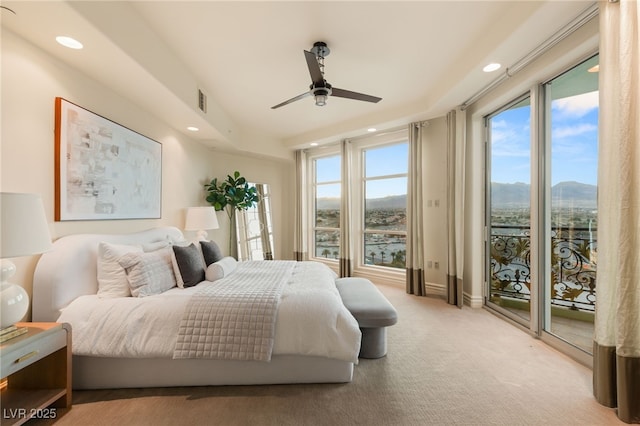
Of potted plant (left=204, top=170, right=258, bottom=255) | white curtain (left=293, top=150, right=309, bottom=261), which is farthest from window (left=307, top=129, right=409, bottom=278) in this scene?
potted plant (left=204, top=170, right=258, bottom=255)

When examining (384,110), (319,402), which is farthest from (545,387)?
(384,110)

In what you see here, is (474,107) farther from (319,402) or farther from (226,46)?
(319,402)

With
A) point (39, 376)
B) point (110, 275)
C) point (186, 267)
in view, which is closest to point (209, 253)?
point (186, 267)

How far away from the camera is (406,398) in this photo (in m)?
1.94

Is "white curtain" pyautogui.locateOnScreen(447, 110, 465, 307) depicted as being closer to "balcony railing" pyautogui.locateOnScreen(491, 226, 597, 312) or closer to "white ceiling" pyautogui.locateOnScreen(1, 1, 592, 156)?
"white ceiling" pyautogui.locateOnScreen(1, 1, 592, 156)

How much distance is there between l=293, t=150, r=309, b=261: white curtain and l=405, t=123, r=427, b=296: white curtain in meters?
2.38

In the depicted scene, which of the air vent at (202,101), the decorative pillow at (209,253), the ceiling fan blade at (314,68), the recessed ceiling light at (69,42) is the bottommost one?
the decorative pillow at (209,253)

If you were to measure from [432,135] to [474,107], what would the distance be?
0.76 metres

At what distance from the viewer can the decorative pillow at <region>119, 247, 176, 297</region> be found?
2.23 m

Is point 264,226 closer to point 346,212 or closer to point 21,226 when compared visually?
point 346,212

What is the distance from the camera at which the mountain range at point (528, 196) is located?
244 cm

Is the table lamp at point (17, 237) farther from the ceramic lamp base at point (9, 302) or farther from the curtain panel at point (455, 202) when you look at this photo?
the curtain panel at point (455, 202)

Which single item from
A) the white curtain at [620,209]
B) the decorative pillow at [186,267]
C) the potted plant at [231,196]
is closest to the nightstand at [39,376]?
the decorative pillow at [186,267]

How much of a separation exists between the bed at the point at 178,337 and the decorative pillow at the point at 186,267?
418 mm
